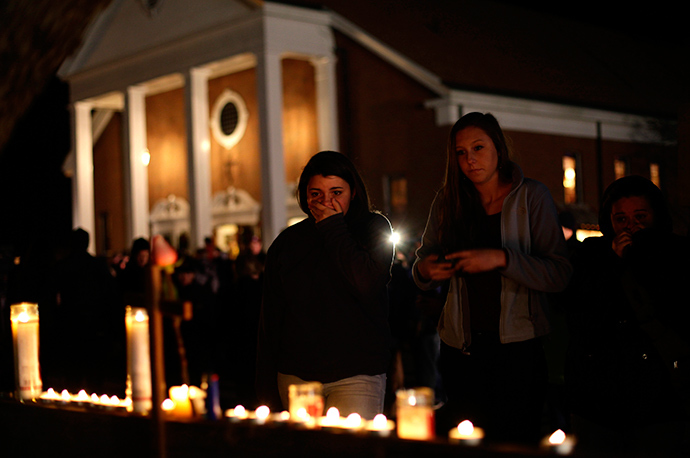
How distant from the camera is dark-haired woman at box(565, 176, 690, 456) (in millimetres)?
3395

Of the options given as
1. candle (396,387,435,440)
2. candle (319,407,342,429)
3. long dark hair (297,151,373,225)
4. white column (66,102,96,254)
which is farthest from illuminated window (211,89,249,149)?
candle (396,387,435,440)

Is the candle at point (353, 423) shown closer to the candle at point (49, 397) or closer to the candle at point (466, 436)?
the candle at point (466, 436)

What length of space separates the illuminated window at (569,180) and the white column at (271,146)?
9072 mm

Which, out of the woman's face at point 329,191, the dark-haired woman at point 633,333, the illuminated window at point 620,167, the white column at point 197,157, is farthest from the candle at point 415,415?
the illuminated window at point 620,167

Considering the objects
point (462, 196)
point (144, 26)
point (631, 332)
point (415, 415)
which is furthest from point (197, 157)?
point (415, 415)

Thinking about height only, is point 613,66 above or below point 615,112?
above

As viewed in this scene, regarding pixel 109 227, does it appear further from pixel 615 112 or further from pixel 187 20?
pixel 615 112

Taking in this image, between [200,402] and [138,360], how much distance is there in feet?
1.11

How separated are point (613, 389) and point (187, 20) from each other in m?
22.7

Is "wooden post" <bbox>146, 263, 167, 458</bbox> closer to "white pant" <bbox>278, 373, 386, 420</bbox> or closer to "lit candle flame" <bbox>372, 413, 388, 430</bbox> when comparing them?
"lit candle flame" <bbox>372, 413, 388, 430</bbox>

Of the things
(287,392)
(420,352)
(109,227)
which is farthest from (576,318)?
(109,227)

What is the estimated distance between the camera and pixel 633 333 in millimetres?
3518

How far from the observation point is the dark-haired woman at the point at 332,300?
3.80 m

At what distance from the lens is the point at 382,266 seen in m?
3.85
